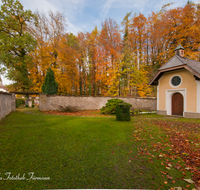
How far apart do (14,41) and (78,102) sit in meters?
12.0

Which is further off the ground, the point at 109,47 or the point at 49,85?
the point at 109,47

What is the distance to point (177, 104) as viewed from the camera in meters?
12.6

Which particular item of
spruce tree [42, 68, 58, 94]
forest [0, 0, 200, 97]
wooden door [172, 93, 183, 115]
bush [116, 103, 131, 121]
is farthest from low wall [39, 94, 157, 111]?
bush [116, 103, 131, 121]

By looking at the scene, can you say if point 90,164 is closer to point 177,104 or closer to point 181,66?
point 181,66

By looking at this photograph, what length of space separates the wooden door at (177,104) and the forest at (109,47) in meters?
7.34

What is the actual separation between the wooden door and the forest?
734 cm

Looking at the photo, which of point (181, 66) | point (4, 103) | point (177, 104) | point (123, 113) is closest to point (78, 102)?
point (4, 103)

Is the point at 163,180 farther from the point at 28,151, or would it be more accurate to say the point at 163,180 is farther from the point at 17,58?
the point at 17,58

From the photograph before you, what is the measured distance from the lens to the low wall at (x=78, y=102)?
1476 centimetres

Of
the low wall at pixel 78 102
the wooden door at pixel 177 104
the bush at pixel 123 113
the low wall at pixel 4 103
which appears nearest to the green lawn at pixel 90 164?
the bush at pixel 123 113

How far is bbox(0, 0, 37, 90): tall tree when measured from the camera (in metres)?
15.0

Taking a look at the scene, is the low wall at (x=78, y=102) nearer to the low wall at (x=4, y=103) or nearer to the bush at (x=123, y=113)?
the low wall at (x=4, y=103)

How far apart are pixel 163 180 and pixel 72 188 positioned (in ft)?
6.71

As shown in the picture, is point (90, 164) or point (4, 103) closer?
point (90, 164)
